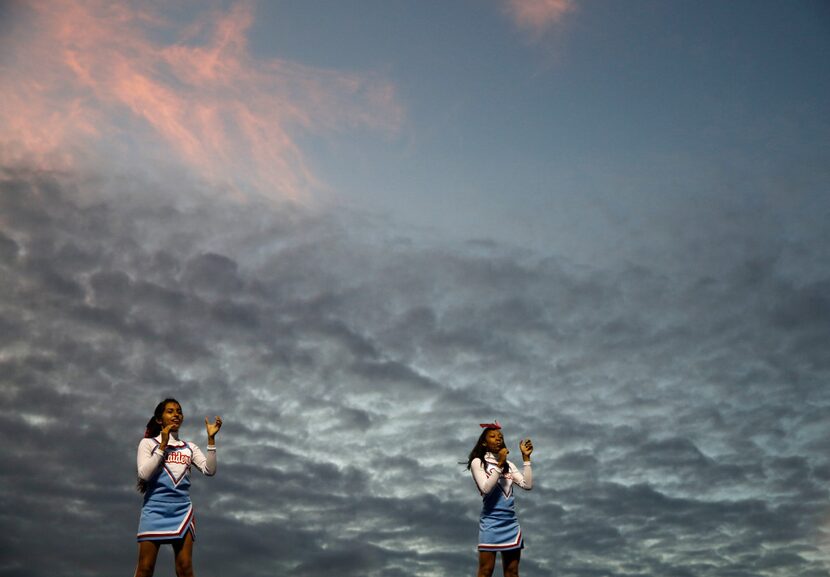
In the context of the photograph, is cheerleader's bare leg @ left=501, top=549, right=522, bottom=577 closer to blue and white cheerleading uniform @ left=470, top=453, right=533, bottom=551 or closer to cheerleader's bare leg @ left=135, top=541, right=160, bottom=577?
blue and white cheerleading uniform @ left=470, top=453, right=533, bottom=551

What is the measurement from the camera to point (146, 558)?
12.8 metres

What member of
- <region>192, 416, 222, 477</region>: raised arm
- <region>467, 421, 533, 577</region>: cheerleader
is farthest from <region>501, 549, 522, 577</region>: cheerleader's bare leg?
<region>192, 416, 222, 477</region>: raised arm

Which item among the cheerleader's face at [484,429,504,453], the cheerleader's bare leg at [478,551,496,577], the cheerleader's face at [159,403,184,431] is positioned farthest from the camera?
the cheerleader's face at [484,429,504,453]

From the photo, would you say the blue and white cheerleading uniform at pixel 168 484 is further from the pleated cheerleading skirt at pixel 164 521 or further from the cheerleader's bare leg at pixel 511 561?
the cheerleader's bare leg at pixel 511 561

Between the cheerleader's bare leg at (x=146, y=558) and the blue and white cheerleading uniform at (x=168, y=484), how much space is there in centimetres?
9

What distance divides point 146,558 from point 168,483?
3.65ft

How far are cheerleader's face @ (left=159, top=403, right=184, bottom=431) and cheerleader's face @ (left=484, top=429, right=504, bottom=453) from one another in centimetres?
540

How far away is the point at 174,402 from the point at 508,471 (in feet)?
19.2

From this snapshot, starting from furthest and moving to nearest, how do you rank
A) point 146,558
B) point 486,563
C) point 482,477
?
point 482,477 → point 486,563 → point 146,558

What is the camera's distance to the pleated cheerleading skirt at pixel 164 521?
1291 centimetres

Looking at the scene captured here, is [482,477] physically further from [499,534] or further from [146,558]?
[146,558]

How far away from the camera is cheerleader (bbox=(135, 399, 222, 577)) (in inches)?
→ 508

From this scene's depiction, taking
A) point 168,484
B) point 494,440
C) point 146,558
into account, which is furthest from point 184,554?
point 494,440

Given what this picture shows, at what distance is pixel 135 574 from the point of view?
12.8 meters
